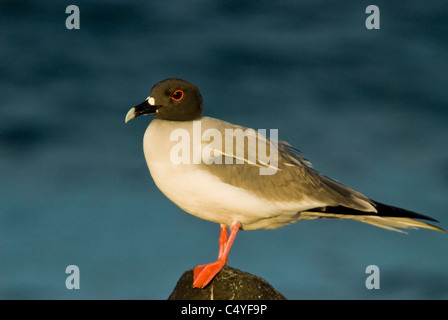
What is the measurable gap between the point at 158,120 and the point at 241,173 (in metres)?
1.35

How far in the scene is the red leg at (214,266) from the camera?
37.0 ft

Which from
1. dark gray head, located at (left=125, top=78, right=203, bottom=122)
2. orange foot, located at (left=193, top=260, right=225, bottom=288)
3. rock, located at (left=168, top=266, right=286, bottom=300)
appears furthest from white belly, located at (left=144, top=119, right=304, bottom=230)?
rock, located at (left=168, top=266, right=286, bottom=300)

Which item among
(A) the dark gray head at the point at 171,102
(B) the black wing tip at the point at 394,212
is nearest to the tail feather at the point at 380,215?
(B) the black wing tip at the point at 394,212

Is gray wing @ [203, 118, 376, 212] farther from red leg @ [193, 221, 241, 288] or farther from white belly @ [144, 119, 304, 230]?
red leg @ [193, 221, 241, 288]

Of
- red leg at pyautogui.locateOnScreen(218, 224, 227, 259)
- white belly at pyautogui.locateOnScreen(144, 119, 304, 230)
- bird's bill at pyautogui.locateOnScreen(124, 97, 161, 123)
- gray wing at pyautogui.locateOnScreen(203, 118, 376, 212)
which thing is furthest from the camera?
red leg at pyautogui.locateOnScreen(218, 224, 227, 259)

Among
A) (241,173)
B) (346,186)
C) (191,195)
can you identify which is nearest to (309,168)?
(346,186)

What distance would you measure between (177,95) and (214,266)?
2361mm

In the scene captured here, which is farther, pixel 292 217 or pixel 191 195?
pixel 292 217

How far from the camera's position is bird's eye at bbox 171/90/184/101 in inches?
451

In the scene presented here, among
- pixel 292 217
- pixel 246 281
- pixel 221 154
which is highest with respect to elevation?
pixel 221 154

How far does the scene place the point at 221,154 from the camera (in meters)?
11.2

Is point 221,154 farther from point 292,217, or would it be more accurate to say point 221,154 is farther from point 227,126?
point 292,217

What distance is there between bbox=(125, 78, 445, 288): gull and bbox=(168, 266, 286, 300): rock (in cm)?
17

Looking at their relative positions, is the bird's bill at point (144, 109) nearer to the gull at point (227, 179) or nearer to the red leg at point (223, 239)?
the gull at point (227, 179)
